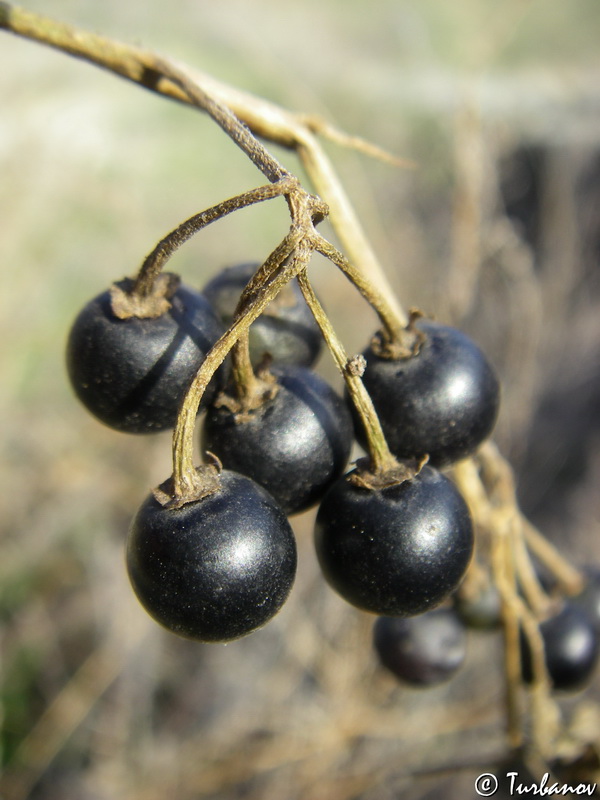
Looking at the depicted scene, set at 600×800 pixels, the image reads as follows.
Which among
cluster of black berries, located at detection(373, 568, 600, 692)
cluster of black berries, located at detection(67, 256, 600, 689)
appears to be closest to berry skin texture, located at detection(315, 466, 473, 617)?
cluster of black berries, located at detection(67, 256, 600, 689)

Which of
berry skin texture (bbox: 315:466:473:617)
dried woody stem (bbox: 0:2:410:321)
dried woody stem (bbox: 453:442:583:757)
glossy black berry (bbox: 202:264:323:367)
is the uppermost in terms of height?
dried woody stem (bbox: 0:2:410:321)

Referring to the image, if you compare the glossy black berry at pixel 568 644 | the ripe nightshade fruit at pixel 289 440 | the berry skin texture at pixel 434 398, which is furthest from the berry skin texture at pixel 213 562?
the glossy black berry at pixel 568 644

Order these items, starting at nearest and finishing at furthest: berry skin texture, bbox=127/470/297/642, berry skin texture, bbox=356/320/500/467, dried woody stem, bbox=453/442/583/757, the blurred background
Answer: berry skin texture, bbox=127/470/297/642
berry skin texture, bbox=356/320/500/467
dried woody stem, bbox=453/442/583/757
the blurred background

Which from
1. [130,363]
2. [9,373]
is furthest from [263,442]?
[9,373]

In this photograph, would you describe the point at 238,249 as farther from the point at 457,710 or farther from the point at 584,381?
the point at 457,710

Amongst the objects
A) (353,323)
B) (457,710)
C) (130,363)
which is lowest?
(457,710)

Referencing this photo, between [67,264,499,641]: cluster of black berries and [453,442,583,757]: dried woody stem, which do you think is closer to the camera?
[67,264,499,641]: cluster of black berries

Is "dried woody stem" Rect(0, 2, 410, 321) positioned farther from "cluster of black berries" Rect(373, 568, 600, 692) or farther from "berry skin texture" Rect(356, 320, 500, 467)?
"cluster of black berries" Rect(373, 568, 600, 692)
